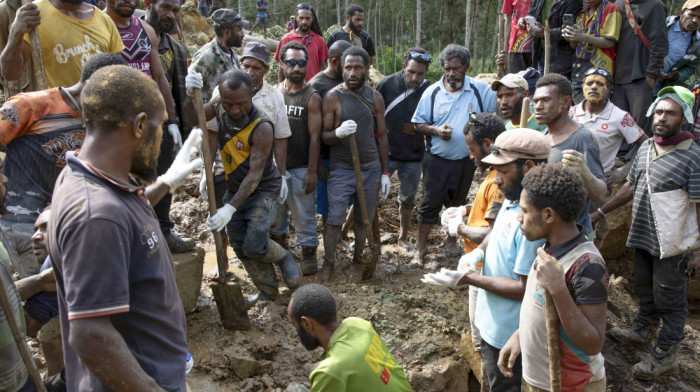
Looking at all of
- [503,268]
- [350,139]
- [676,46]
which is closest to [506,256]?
[503,268]

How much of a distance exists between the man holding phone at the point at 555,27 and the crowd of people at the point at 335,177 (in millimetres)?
26

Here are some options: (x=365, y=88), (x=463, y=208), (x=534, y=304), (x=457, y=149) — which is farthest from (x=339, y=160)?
(x=534, y=304)

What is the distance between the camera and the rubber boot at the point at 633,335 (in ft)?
14.7

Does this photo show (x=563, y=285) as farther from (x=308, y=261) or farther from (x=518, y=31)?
(x=518, y=31)

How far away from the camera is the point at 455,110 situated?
5.30 m

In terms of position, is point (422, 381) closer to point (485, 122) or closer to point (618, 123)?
point (485, 122)

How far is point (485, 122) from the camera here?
138 inches

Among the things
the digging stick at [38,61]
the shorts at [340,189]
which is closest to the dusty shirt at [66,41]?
the digging stick at [38,61]

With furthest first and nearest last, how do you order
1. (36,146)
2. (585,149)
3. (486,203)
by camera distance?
1. (585,149)
2. (486,203)
3. (36,146)

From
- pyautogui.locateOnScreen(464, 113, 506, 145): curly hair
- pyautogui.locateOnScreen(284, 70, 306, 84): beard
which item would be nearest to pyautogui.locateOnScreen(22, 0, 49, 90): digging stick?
pyautogui.locateOnScreen(284, 70, 306, 84): beard

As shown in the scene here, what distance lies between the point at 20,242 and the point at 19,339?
4.56 feet

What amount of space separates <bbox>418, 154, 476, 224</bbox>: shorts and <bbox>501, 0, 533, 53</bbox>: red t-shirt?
7.30 feet

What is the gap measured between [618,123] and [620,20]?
172cm

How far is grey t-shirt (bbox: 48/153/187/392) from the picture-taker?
1544 millimetres
